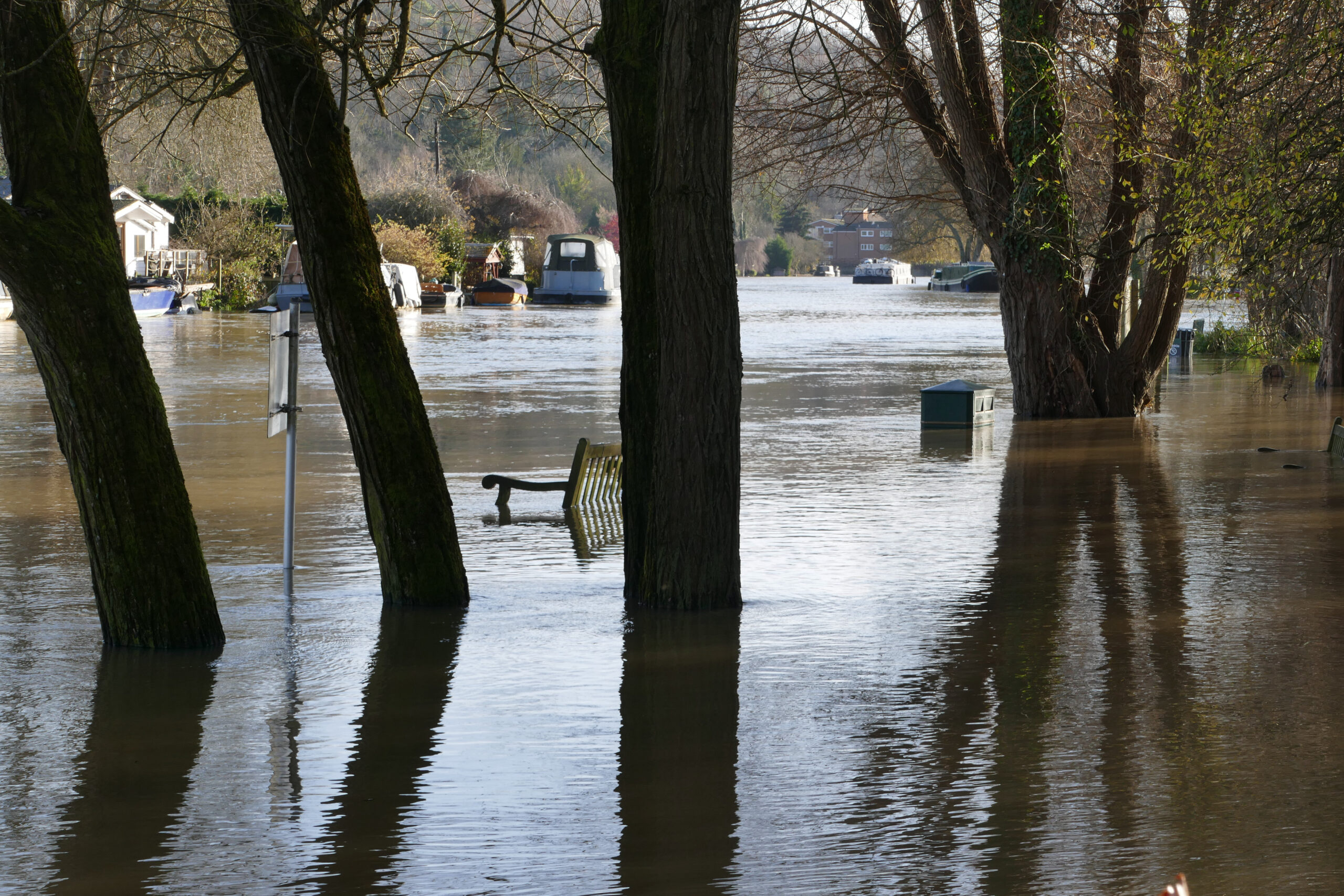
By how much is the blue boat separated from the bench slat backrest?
1294 inches

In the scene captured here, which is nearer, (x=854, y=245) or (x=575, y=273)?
(x=575, y=273)

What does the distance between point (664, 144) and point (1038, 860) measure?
14.6 ft

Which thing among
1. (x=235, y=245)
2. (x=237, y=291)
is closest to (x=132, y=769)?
(x=237, y=291)

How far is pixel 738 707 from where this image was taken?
261 inches

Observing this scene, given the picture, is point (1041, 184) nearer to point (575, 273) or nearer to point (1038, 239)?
point (1038, 239)

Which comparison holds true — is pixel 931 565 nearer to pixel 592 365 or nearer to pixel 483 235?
pixel 592 365

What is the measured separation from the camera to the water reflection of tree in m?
5.11

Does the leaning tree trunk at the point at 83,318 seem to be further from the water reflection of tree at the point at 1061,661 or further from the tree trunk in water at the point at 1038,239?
the tree trunk in water at the point at 1038,239

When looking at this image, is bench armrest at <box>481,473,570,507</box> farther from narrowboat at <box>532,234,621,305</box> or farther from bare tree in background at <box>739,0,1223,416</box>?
narrowboat at <box>532,234,621,305</box>

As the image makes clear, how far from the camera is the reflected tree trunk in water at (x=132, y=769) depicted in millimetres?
4727

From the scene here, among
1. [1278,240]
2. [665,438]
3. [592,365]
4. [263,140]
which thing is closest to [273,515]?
[665,438]

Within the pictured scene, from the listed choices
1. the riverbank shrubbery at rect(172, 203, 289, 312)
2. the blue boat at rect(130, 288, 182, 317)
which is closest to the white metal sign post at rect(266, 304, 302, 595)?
the blue boat at rect(130, 288, 182, 317)

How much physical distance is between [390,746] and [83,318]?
2.46 meters

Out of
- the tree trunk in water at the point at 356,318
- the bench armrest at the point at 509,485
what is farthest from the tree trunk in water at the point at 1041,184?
the tree trunk in water at the point at 356,318
